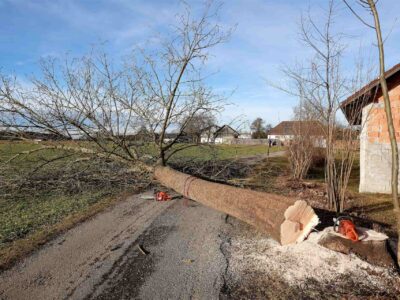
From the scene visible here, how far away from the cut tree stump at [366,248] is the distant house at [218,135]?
520 centimetres

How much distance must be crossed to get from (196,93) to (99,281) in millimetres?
5568

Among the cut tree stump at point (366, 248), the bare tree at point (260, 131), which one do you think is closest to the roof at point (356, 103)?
the cut tree stump at point (366, 248)

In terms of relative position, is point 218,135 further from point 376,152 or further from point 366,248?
point 366,248

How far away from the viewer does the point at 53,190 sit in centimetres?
910

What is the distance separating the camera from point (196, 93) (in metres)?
8.45

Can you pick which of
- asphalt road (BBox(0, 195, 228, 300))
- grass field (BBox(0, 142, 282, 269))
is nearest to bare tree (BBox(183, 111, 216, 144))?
grass field (BBox(0, 142, 282, 269))

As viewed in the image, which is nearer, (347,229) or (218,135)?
(347,229)

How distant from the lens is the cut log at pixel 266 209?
409 centimetres

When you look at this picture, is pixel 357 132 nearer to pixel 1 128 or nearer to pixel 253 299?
pixel 253 299

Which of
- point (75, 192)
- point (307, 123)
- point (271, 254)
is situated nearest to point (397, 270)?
point (271, 254)

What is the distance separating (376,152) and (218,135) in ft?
14.5

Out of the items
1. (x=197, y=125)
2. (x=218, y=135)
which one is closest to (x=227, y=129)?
(x=218, y=135)

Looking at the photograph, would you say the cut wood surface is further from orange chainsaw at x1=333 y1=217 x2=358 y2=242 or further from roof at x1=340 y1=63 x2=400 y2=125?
roof at x1=340 y1=63 x2=400 y2=125

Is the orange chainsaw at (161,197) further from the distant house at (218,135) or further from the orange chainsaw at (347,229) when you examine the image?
the orange chainsaw at (347,229)
